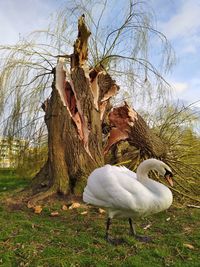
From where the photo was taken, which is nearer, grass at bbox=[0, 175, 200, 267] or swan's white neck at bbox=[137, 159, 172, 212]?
grass at bbox=[0, 175, 200, 267]

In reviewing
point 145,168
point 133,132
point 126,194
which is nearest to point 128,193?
point 126,194

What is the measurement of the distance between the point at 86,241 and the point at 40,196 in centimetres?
211

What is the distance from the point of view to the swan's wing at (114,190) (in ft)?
13.8

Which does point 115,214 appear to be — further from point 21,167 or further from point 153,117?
point 153,117

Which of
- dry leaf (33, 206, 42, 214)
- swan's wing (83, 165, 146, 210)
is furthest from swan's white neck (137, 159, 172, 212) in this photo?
dry leaf (33, 206, 42, 214)

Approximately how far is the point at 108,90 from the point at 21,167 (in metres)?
2.98

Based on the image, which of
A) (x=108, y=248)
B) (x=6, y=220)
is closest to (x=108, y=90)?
(x=6, y=220)

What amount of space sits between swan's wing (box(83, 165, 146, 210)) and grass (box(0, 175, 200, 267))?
1.55 feet

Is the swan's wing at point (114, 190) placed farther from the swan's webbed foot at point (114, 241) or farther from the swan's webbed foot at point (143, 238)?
the swan's webbed foot at point (143, 238)

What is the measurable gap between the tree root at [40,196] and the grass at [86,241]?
0.21 meters

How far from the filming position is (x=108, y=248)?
4141mm

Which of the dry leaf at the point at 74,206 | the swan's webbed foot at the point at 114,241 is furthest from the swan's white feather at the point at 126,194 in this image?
the dry leaf at the point at 74,206

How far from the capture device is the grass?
3.82 m

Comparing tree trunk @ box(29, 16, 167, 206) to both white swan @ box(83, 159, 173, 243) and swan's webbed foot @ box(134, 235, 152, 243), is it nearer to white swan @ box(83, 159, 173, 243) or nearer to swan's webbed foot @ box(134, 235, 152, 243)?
white swan @ box(83, 159, 173, 243)
